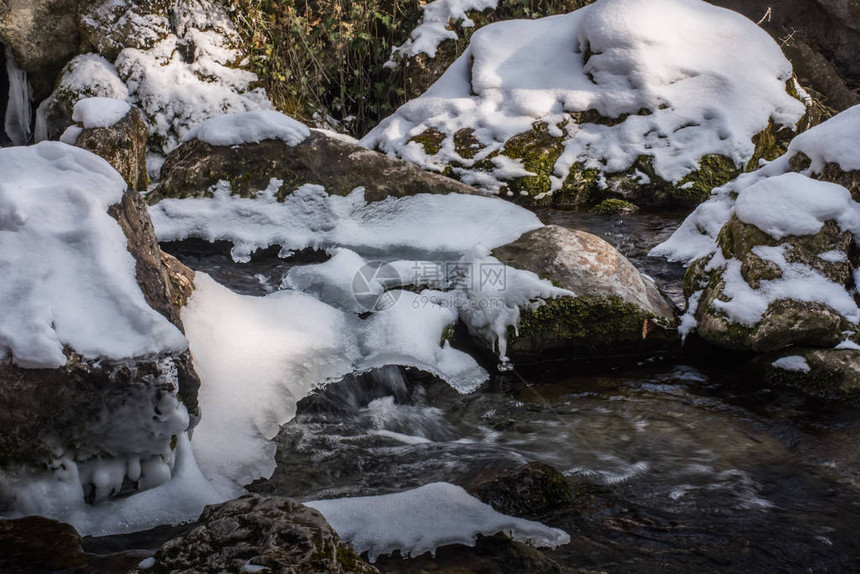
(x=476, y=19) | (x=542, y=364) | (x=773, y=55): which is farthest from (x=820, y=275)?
(x=476, y=19)

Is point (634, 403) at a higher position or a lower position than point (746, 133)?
Result: lower

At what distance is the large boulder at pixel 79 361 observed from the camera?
A: 2.08 metres

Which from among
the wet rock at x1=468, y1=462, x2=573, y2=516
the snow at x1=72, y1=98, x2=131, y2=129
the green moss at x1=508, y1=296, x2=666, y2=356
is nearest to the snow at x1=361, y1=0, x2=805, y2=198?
the snow at x1=72, y1=98, x2=131, y2=129

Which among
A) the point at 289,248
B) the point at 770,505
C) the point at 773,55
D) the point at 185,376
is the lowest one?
the point at 289,248

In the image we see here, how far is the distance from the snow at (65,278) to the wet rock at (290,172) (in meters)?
2.65

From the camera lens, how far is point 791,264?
11.8 ft

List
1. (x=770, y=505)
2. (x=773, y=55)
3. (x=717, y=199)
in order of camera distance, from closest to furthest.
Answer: (x=770, y=505) < (x=717, y=199) < (x=773, y=55)

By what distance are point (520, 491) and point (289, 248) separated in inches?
122

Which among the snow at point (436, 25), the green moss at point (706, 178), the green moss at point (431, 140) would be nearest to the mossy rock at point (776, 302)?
the green moss at point (706, 178)

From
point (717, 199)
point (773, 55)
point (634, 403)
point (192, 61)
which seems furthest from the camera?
point (192, 61)

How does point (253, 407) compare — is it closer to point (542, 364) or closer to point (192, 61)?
point (542, 364)

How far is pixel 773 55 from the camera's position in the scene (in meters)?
7.16

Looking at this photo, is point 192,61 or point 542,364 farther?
point 192,61

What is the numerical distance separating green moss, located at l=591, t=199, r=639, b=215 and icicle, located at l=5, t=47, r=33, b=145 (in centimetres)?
748
